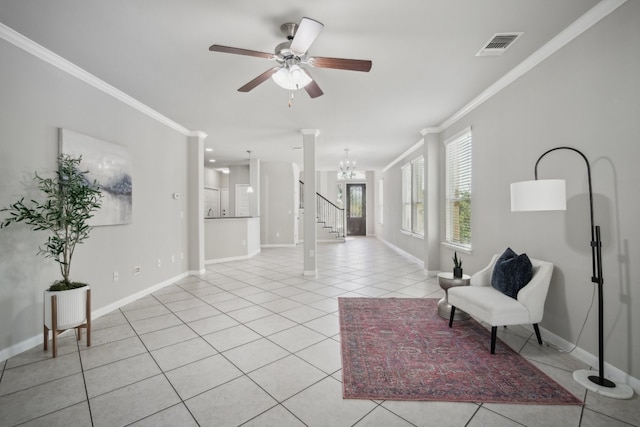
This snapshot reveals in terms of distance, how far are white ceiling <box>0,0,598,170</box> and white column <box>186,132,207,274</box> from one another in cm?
98

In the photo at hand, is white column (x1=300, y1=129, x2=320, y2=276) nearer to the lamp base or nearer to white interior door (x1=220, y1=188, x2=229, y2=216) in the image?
the lamp base

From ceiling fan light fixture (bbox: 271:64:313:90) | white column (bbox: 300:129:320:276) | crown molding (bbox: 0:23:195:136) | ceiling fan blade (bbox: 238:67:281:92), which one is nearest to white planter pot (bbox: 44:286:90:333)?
crown molding (bbox: 0:23:195:136)

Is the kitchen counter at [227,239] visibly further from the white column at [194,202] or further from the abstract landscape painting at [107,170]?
the abstract landscape painting at [107,170]

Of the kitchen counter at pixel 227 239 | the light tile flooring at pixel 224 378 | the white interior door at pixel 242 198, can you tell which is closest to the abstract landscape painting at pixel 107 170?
the light tile flooring at pixel 224 378

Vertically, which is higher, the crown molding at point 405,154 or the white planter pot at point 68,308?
the crown molding at point 405,154

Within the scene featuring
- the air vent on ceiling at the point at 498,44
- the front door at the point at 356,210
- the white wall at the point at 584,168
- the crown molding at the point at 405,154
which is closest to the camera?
the white wall at the point at 584,168

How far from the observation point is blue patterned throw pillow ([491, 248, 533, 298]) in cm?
266

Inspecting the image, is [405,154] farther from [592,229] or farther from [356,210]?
[592,229]

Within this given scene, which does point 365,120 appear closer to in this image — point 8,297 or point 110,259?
point 110,259

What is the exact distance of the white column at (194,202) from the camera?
555 cm

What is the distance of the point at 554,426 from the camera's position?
5.43 ft

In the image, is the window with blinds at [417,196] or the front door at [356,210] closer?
the window with blinds at [417,196]

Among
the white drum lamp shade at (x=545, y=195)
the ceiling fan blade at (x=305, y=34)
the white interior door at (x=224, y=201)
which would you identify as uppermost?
the ceiling fan blade at (x=305, y=34)

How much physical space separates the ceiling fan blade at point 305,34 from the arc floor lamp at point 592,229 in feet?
6.80
